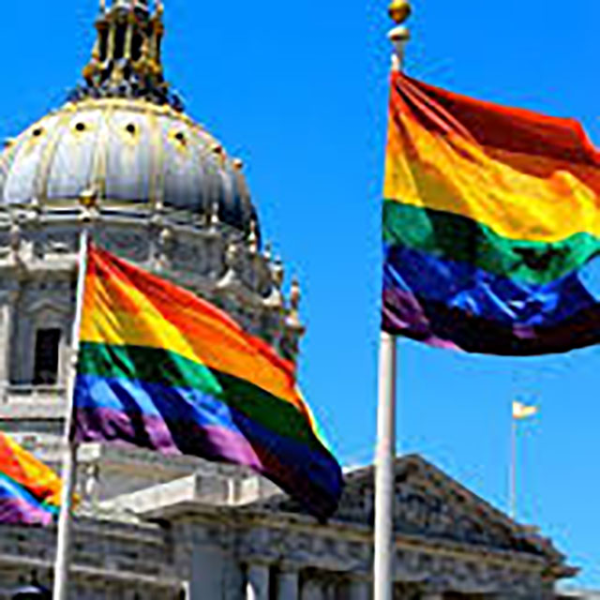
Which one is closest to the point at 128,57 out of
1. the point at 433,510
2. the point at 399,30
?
the point at 433,510

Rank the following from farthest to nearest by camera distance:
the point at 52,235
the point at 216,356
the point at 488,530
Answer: the point at 52,235, the point at 488,530, the point at 216,356

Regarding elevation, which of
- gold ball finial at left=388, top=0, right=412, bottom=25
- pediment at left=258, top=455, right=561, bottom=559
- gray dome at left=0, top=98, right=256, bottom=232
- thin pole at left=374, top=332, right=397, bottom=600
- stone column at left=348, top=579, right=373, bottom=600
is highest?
gray dome at left=0, top=98, right=256, bottom=232

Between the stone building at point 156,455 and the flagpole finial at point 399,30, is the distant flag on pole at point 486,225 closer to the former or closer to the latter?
the flagpole finial at point 399,30

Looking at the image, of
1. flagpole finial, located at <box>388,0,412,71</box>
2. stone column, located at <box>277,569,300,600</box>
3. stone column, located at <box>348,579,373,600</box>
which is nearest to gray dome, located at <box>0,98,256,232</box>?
stone column, located at <box>348,579,373,600</box>

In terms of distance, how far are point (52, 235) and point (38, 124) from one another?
10.0 m

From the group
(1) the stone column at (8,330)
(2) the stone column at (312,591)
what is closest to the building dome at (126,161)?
(1) the stone column at (8,330)

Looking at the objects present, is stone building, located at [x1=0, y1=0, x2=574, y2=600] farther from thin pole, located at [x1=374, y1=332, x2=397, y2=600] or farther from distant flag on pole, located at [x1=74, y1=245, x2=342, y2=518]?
thin pole, located at [x1=374, y1=332, x2=397, y2=600]

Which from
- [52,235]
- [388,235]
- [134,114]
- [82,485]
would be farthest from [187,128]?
[388,235]

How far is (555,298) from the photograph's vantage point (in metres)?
23.5

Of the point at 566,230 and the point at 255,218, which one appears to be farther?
the point at 255,218

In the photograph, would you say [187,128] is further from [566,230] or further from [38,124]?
[566,230]

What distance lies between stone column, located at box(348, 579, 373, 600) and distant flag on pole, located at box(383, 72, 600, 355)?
142 ft

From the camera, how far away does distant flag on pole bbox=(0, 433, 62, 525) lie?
3647cm

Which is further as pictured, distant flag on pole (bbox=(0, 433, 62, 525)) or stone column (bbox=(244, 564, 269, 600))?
stone column (bbox=(244, 564, 269, 600))
